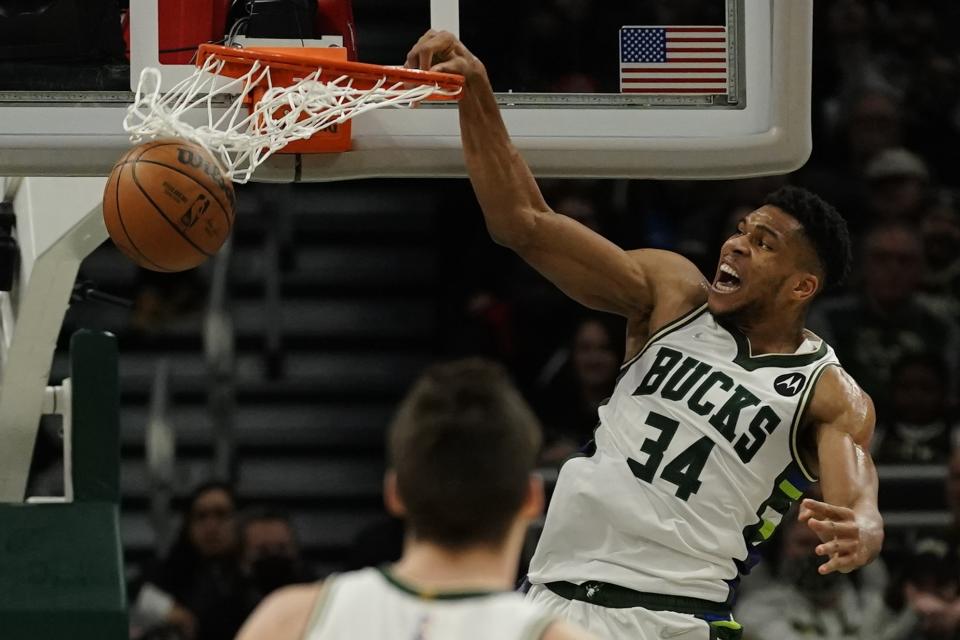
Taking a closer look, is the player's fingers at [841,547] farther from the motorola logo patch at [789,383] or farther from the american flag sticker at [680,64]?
the american flag sticker at [680,64]

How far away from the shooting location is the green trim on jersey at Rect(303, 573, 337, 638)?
2.45 m

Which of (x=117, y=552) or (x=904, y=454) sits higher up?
(x=117, y=552)

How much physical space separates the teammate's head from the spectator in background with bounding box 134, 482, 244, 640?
3338 millimetres

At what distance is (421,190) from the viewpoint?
9227mm

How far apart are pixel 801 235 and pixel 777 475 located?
69cm

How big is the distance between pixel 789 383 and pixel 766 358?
11cm

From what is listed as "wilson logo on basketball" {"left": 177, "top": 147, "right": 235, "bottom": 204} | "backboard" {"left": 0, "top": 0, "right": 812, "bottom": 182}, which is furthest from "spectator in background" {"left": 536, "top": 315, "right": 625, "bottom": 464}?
"wilson logo on basketball" {"left": 177, "top": 147, "right": 235, "bottom": 204}

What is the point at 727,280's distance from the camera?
471 centimetres

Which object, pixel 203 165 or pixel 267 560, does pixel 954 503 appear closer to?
pixel 267 560

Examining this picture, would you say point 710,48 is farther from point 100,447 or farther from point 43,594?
point 43,594

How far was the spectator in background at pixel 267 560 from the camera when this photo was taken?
7301 millimetres

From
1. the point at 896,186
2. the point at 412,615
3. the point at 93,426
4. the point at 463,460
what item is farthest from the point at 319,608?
the point at 896,186

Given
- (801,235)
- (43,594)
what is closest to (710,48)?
(801,235)

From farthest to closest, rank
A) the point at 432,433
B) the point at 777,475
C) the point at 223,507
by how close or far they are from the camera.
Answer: the point at 223,507 → the point at 777,475 → the point at 432,433
